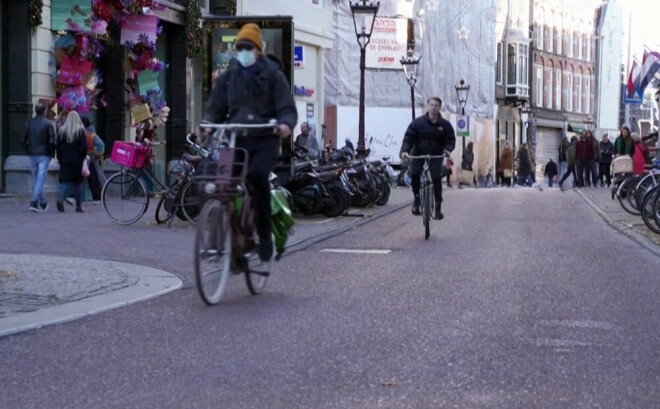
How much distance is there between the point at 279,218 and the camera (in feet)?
30.1

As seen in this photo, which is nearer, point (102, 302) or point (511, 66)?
point (102, 302)

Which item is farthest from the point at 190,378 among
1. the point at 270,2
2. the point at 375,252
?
the point at 270,2

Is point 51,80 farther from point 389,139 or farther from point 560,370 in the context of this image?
point 389,139

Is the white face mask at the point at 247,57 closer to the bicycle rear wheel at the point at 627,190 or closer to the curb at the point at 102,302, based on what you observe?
the curb at the point at 102,302

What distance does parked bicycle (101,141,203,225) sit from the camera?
1545 cm

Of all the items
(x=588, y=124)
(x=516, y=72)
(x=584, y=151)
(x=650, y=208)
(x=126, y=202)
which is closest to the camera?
(x=126, y=202)

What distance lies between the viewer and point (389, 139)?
2003 inches

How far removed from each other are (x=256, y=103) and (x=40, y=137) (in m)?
11.5

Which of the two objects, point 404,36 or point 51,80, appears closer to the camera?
point 51,80

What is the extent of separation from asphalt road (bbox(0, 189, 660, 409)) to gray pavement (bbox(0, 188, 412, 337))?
1.15 feet

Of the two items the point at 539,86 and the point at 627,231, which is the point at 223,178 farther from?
the point at 539,86

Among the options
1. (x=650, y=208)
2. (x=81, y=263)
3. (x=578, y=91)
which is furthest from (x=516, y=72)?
(x=81, y=263)

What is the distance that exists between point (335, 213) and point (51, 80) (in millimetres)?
6249

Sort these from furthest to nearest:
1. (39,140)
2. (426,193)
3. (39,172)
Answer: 1. (39,140)
2. (39,172)
3. (426,193)
